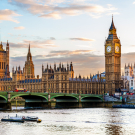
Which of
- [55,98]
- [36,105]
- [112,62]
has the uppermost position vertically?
[112,62]

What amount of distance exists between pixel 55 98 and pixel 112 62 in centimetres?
3377

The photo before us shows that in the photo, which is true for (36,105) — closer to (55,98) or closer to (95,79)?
(55,98)

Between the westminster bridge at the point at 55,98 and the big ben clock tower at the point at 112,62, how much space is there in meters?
18.7

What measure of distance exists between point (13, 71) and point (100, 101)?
204ft

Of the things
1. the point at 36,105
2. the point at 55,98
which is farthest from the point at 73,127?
the point at 55,98

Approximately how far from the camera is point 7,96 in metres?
104

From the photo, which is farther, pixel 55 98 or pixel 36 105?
pixel 55 98

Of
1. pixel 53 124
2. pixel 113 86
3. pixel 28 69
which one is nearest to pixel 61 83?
pixel 113 86

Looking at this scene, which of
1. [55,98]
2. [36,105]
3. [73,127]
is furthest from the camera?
[55,98]

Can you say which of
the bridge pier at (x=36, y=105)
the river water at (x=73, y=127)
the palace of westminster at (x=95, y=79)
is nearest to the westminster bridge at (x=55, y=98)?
the bridge pier at (x=36, y=105)

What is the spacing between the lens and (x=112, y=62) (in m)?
148

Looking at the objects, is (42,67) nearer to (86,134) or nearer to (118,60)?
(118,60)

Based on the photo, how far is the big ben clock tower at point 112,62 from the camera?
148000mm

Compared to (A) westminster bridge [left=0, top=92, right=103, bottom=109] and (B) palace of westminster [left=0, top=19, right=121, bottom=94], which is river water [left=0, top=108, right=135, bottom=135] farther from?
(B) palace of westminster [left=0, top=19, right=121, bottom=94]
